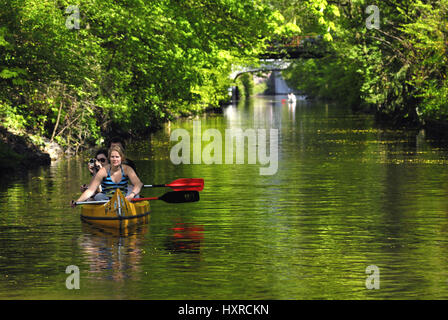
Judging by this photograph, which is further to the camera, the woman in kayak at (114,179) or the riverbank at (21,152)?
the riverbank at (21,152)

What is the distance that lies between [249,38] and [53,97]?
7730mm

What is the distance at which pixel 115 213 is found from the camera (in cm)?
1841

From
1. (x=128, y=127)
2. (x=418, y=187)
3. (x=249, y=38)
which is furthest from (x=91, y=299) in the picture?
(x=128, y=127)

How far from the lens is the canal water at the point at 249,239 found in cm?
1298

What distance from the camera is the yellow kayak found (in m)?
18.4

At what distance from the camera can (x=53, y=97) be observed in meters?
34.7

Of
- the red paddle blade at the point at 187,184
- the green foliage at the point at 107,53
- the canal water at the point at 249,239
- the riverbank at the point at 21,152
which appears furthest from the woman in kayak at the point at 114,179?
the riverbank at the point at 21,152

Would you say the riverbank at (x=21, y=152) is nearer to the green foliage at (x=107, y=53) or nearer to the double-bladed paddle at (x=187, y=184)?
the green foliage at (x=107, y=53)
